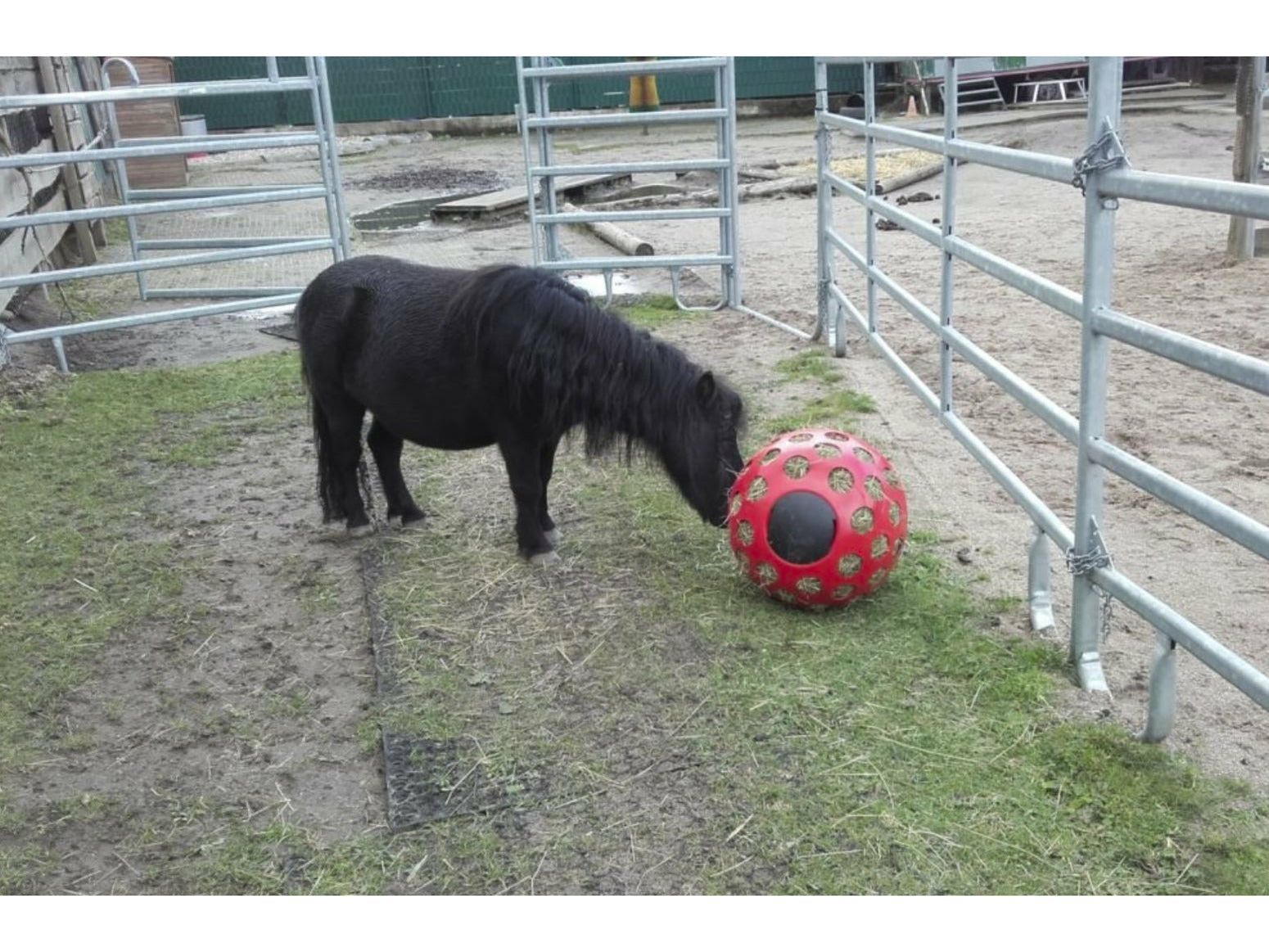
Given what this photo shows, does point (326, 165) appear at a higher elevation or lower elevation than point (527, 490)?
higher

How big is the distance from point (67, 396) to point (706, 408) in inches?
161

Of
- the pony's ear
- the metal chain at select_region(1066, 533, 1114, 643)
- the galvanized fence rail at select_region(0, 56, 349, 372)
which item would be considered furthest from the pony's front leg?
the galvanized fence rail at select_region(0, 56, 349, 372)

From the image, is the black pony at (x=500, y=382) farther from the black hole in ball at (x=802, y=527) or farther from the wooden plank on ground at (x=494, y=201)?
the wooden plank on ground at (x=494, y=201)

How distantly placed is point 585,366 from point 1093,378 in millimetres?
1591

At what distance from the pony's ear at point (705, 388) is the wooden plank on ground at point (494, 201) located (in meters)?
8.00

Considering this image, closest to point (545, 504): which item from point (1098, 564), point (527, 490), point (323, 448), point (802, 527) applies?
point (527, 490)

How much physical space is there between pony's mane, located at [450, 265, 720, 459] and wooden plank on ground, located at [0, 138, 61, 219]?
4.48 meters

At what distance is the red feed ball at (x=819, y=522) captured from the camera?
134 inches

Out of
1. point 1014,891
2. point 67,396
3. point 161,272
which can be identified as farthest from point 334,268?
point 161,272

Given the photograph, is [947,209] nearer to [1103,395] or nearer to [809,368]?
[1103,395]

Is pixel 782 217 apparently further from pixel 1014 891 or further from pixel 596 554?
pixel 1014 891

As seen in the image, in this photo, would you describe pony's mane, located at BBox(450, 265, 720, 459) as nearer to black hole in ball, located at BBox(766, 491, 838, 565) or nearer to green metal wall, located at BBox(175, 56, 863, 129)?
black hole in ball, located at BBox(766, 491, 838, 565)

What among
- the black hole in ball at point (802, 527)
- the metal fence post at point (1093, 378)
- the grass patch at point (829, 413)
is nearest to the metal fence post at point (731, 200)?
the grass patch at point (829, 413)

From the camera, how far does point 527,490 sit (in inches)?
160
